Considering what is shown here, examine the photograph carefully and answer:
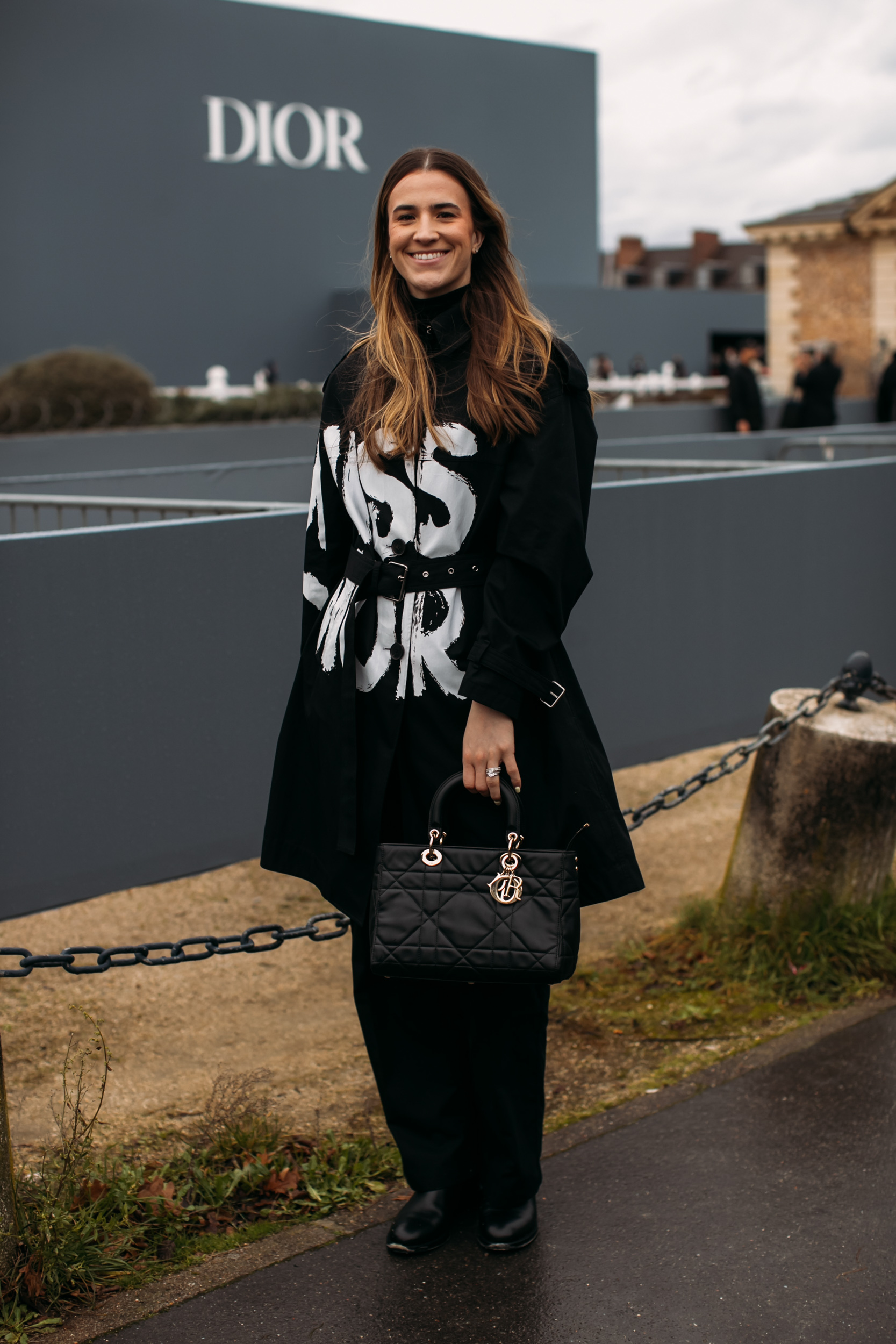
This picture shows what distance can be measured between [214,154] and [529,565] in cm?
3061

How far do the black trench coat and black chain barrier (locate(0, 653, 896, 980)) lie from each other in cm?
41

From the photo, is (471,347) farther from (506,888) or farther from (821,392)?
(821,392)

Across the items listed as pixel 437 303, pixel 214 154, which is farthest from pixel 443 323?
pixel 214 154

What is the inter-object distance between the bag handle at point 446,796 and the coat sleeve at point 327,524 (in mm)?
459

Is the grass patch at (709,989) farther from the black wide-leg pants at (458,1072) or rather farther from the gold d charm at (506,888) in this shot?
the gold d charm at (506,888)

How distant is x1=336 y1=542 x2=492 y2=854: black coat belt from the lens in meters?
2.65

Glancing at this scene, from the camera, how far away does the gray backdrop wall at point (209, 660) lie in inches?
156

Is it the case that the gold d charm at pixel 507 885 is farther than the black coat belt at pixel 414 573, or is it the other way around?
the black coat belt at pixel 414 573

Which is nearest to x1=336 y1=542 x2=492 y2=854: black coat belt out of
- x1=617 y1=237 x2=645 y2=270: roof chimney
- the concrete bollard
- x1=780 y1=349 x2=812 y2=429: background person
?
the concrete bollard

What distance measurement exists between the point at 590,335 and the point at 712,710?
34.0m

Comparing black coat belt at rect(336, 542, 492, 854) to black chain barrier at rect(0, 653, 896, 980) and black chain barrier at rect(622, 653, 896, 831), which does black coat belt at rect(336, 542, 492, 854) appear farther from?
black chain barrier at rect(622, 653, 896, 831)

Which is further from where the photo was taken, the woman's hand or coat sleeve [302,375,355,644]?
coat sleeve [302,375,355,644]

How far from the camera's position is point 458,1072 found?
9.52ft

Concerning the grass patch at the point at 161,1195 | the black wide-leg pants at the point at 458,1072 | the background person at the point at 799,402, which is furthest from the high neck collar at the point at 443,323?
the background person at the point at 799,402
